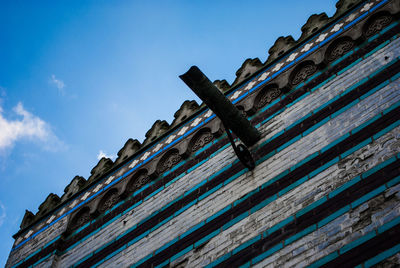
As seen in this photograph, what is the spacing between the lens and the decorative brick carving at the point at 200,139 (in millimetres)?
8422

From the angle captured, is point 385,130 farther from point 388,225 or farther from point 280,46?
point 280,46

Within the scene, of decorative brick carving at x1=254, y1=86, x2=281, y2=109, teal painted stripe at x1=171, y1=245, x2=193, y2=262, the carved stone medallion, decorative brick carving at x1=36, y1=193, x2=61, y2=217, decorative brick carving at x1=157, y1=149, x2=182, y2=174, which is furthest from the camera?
decorative brick carving at x1=36, y1=193, x2=61, y2=217

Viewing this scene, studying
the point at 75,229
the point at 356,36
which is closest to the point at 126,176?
the point at 75,229

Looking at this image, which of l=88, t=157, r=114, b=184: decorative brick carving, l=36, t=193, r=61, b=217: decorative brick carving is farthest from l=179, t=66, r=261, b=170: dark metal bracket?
l=36, t=193, r=61, b=217: decorative brick carving

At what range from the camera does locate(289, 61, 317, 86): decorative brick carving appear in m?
Answer: 8.03

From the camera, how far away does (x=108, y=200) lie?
891 cm

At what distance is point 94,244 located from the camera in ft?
26.6

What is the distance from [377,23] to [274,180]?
124 inches

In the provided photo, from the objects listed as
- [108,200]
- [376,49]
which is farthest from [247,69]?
[108,200]

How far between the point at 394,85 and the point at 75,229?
558 cm

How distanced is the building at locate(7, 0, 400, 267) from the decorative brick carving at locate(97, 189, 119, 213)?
0.08 feet

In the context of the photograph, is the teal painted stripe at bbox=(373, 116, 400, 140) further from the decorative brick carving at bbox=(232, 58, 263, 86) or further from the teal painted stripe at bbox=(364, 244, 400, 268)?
the decorative brick carving at bbox=(232, 58, 263, 86)

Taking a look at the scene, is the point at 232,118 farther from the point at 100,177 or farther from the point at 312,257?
the point at 100,177

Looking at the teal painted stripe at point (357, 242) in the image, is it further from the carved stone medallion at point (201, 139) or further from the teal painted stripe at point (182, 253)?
the carved stone medallion at point (201, 139)
